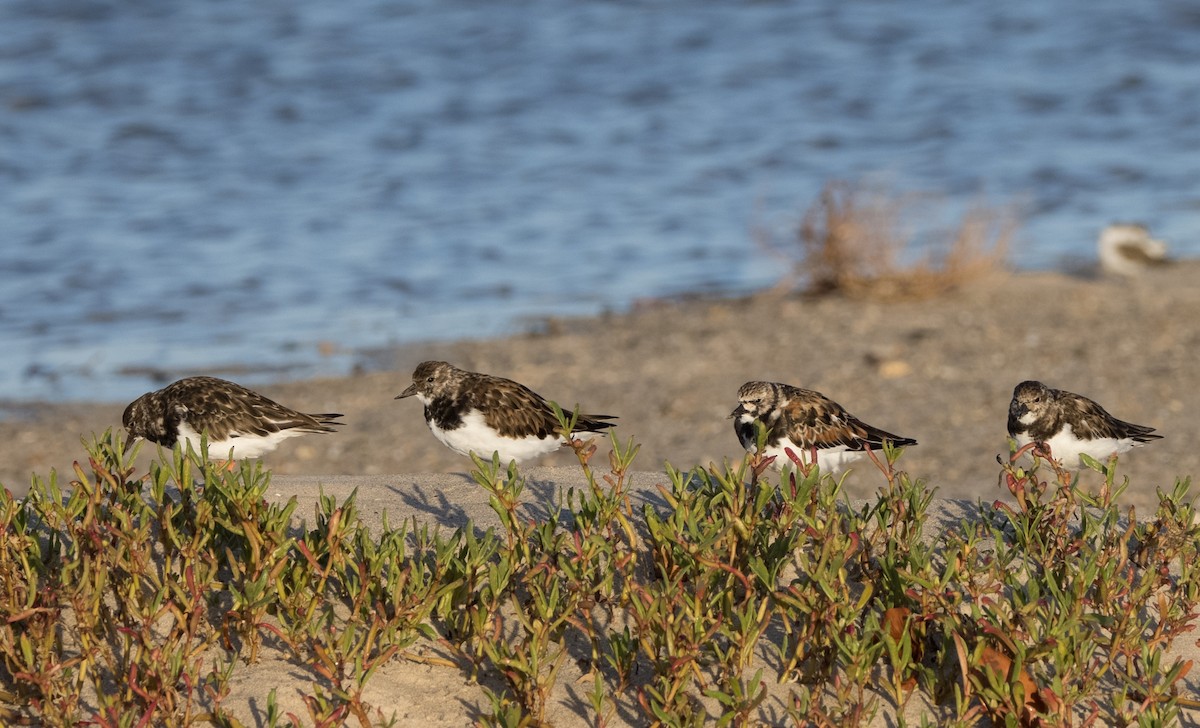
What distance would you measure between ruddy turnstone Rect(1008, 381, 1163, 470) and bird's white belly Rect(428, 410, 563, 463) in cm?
211

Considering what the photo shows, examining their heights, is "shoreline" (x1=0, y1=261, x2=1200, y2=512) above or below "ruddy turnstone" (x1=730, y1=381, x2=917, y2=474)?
below

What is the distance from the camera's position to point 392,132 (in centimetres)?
2352

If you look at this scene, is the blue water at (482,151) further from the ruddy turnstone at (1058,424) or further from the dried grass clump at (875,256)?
the ruddy turnstone at (1058,424)

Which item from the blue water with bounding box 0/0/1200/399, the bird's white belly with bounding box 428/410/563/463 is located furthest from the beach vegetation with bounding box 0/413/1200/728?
the blue water with bounding box 0/0/1200/399

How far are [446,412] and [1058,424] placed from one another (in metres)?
2.77

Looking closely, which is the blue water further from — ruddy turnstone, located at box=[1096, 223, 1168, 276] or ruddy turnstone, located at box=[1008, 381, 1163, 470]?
ruddy turnstone, located at box=[1008, 381, 1163, 470]

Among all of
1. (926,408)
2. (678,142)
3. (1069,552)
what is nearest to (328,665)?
(1069,552)

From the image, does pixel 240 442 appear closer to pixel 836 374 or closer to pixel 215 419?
pixel 215 419

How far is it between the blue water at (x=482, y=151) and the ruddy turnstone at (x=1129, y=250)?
119 cm

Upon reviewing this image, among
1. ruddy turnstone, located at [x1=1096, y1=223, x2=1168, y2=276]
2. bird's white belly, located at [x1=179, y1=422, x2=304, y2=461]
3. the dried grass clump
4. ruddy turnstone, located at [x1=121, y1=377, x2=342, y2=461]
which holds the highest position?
ruddy turnstone, located at [x1=121, y1=377, x2=342, y2=461]

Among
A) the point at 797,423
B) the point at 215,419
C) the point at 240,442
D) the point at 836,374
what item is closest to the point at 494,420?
the point at 240,442

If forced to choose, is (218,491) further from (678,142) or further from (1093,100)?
(1093,100)

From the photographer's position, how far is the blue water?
15797 millimetres

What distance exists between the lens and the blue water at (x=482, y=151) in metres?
15.8
